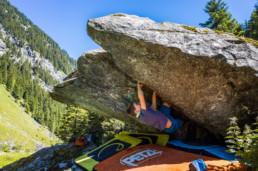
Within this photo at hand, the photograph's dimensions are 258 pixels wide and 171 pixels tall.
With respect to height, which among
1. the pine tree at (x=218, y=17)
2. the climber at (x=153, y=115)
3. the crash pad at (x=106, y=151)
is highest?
the pine tree at (x=218, y=17)

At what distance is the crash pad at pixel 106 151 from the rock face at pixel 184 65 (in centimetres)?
267

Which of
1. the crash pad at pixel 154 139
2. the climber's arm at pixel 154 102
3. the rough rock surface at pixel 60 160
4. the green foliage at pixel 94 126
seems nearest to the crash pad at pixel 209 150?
the crash pad at pixel 154 139

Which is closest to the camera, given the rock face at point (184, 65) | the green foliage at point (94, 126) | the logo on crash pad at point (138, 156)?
the rock face at point (184, 65)

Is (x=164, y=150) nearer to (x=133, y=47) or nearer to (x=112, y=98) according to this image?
(x=112, y=98)

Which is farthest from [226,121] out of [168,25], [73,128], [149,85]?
[73,128]

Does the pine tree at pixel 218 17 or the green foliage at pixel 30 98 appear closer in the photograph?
the pine tree at pixel 218 17

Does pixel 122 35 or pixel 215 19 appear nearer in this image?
pixel 122 35

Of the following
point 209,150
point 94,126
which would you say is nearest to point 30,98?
point 94,126

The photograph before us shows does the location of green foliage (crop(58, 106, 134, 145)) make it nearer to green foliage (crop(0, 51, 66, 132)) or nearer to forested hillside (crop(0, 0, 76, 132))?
forested hillside (crop(0, 0, 76, 132))

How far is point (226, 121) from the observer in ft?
20.4

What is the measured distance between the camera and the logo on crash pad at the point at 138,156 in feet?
17.7

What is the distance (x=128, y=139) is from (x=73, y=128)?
20.4 m

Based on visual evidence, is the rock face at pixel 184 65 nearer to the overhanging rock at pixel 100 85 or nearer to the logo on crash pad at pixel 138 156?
the overhanging rock at pixel 100 85

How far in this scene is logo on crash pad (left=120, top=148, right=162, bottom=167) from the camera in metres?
5.40
